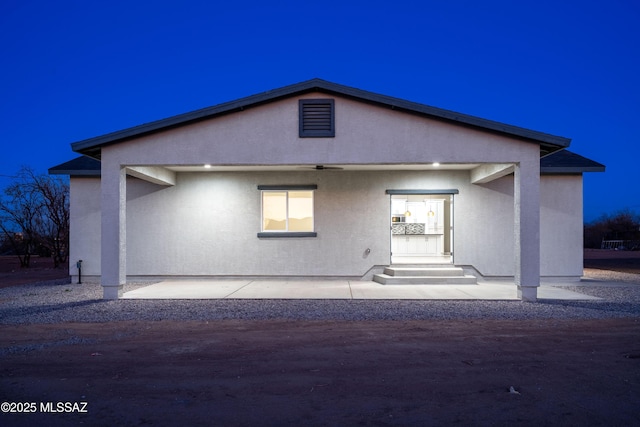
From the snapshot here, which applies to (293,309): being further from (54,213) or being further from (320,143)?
(54,213)

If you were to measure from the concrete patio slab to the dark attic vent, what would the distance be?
3.61m

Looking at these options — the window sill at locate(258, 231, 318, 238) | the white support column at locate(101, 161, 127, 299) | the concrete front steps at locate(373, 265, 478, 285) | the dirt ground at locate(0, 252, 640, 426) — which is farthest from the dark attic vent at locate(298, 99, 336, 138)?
the concrete front steps at locate(373, 265, 478, 285)

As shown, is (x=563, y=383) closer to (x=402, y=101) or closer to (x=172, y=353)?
(x=172, y=353)

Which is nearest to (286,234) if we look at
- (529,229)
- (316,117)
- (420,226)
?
(316,117)

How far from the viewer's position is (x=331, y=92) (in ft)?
31.6

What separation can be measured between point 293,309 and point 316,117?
4.03m

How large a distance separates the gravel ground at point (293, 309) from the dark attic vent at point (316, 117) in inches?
143

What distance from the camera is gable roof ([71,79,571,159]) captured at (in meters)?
9.16

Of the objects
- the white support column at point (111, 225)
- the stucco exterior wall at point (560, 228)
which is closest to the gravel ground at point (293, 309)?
the white support column at point (111, 225)

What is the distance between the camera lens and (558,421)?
3664 mm

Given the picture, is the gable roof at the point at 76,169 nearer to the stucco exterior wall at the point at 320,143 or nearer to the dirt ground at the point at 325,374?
the stucco exterior wall at the point at 320,143

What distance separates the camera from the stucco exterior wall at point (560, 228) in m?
12.5

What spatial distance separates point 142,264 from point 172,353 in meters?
7.88

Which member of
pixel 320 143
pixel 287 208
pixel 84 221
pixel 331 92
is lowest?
pixel 84 221
